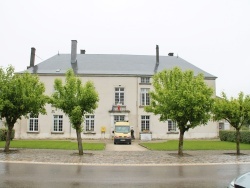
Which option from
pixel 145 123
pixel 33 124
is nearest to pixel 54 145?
pixel 33 124

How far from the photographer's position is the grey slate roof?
3772 centimetres

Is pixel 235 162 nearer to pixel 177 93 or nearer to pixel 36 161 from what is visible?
pixel 177 93

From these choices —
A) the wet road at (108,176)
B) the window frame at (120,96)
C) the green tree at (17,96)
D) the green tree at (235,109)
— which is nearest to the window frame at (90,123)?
the window frame at (120,96)

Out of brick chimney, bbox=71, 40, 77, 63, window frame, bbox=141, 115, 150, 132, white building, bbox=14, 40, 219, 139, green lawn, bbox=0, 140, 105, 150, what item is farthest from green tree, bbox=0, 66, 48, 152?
brick chimney, bbox=71, 40, 77, 63

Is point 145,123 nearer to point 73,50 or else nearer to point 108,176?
point 73,50

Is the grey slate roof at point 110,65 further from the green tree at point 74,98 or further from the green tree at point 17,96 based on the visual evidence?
the green tree at point 74,98

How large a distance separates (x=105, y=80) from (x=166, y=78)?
16.8 meters

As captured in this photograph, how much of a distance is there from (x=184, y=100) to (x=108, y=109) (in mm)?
19103

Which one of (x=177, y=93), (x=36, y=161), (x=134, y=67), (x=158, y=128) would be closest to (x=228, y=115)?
(x=177, y=93)

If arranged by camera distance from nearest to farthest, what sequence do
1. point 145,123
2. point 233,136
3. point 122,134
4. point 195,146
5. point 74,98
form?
point 74,98 < point 195,146 < point 122,134 < point 233,136 < point 145,123

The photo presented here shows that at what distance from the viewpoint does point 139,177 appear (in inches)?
444

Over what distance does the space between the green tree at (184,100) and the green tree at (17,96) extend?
8.38 m

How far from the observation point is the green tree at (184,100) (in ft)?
63.2

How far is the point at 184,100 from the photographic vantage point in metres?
19.2
